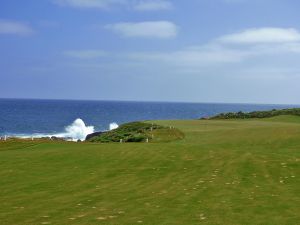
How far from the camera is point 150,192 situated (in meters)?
20.2

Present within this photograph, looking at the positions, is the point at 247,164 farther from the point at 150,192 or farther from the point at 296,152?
the point at 150,192

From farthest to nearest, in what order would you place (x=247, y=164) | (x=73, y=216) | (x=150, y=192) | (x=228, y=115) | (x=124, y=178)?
(x=228, y=115) → (x=247, y=164) → (x=124, y=178) → (x=150, y=192) → (x=73, y=216)

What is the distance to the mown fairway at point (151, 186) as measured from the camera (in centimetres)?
1553

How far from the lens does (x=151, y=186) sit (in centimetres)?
2178

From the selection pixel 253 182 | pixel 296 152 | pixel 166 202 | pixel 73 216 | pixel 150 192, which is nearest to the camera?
pixel 73 216

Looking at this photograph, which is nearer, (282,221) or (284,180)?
(282,221)

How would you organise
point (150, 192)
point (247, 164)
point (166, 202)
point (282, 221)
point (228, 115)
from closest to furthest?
point (282, 221)
point (166, 202)
point (150, 192)
point (247, 164)
point (228, 115)

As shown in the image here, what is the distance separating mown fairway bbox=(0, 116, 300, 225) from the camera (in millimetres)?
15531

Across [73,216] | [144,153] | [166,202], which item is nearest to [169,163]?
[144,153]

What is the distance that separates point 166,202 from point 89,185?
19.0ft

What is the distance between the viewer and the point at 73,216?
15750 millimetres

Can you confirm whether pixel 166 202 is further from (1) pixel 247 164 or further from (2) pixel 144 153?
(2) pixel 144 153

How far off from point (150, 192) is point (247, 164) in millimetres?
8896

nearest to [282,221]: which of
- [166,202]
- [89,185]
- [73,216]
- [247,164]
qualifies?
[166,202]
